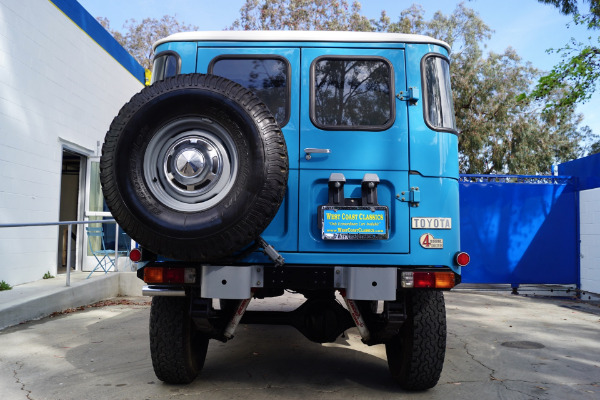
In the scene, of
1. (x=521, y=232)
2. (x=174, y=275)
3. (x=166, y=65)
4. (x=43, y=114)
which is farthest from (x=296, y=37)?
(x=521, y=232)

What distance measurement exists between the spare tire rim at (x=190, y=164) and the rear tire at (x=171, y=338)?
920mm

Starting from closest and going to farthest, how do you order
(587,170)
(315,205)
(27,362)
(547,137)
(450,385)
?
(315,205) → (450,385) → (27,362) → (587,170) → (547,137)

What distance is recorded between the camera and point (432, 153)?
3.65 meters

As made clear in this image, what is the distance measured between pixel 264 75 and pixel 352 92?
68cm

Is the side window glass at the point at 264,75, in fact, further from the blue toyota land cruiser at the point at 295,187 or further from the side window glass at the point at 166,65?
the side window glass at the point at 166,65

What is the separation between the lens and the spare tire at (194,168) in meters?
3.07

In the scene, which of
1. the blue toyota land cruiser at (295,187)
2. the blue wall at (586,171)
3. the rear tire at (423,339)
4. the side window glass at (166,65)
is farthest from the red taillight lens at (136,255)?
the blue wall at (586,171)

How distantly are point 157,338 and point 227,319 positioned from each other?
20.7 inches

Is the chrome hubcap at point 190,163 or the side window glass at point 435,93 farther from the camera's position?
the side window glass at point 435,93

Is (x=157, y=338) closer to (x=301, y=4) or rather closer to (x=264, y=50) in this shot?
(x=264, y=50)

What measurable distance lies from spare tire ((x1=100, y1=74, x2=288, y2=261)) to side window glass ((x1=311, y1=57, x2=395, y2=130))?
27.2 inches

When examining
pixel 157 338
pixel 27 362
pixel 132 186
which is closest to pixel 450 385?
pixel 157 338

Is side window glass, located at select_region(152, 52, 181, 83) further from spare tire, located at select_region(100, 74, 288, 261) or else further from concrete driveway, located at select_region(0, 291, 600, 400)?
concrete driveway, located at select_region(0, 291, 600, 400)

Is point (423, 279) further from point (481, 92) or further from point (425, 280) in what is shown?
point (481, 92)
